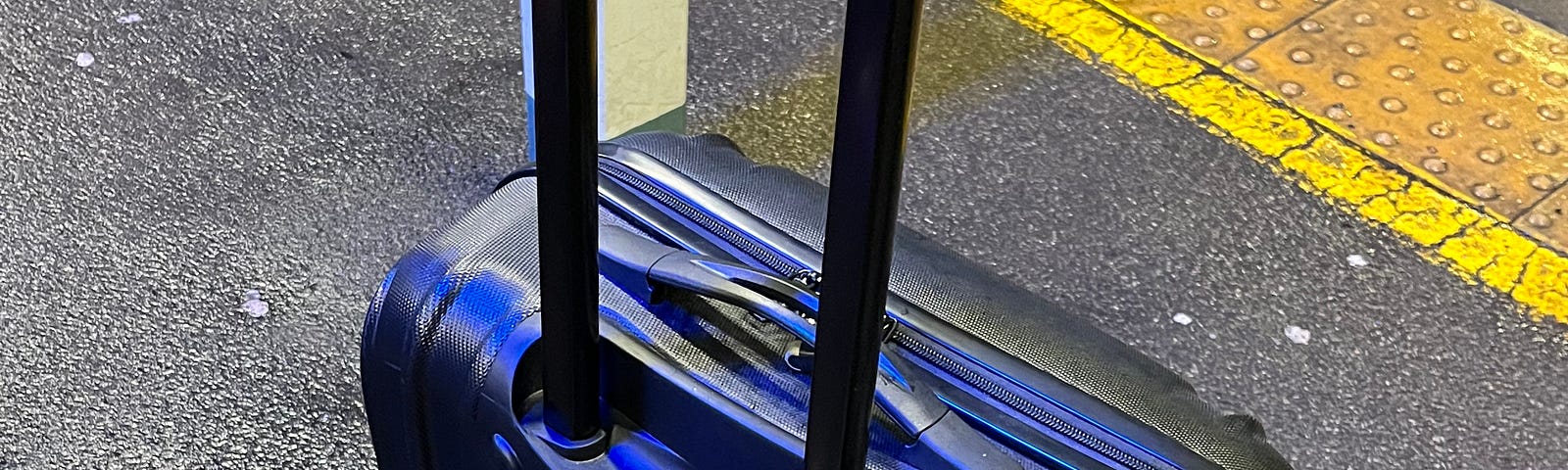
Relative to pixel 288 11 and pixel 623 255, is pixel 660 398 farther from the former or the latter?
pixel 288 11

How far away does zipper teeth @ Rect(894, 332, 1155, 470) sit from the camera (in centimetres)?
85

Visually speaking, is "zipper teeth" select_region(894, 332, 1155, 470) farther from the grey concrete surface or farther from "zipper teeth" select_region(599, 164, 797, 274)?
the grey concrete surface

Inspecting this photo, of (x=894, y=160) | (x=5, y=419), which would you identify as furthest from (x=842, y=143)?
(x=5, y=419)

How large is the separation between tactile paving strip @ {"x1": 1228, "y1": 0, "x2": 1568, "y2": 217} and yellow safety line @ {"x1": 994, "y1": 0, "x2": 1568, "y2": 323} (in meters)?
0.04

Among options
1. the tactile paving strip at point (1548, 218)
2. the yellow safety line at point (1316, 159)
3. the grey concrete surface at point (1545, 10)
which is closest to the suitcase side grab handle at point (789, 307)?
the yellow safety line at point (1316, 159)

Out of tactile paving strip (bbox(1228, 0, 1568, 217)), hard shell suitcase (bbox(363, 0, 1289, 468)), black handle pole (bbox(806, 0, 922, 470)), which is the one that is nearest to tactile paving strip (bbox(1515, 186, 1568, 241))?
tactile paving strip (bbox(1228, 0, 1568, 217))

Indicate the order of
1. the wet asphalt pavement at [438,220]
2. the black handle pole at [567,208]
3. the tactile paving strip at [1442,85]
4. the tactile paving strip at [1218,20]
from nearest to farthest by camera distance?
the black handle pole at [567,208] → the wet asphalt pavement at [438,220] → the tactile paving strip at [1442,85] → the tactile paving strip at [1218,20]

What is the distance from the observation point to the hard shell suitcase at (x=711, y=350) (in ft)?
2.33

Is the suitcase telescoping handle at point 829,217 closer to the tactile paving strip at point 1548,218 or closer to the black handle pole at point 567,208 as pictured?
the black handle pole at point 567,208

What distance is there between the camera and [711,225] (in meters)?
0.95

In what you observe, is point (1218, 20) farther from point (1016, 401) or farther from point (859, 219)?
point (859, 219)

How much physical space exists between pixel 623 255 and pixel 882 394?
7.0 inches

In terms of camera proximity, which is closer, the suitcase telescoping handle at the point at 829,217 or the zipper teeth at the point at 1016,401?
the suitcase telescoping handle at the point at 829,217

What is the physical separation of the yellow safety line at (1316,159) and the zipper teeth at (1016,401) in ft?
3.22
